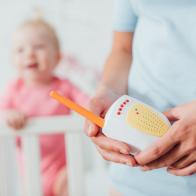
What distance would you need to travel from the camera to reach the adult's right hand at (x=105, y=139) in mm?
604

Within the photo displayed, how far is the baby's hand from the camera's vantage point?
1017mm

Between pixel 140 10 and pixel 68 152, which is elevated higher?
pixel 140 10

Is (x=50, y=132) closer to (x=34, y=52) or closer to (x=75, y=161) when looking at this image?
(x=75, y=161)

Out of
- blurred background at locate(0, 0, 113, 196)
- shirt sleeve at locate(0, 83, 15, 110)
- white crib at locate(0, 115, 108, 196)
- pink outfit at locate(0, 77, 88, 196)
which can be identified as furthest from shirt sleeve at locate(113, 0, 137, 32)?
blurred background at locate(0, 0, 113, 196)

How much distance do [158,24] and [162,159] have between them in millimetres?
193

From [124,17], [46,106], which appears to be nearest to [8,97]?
[46,106]

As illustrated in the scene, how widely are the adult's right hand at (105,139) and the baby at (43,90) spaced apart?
696mm

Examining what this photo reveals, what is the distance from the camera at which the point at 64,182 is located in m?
1.37

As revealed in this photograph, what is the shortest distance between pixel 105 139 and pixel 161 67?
0.44 ft

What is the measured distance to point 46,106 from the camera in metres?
1.42

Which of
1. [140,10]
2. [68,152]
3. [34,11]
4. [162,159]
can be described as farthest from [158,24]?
[34,11]

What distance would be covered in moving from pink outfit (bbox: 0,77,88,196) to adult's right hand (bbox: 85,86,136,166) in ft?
2.22

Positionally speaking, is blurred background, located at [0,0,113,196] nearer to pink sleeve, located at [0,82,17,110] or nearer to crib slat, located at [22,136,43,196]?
pink sleeve, located at [0,82,17,110]

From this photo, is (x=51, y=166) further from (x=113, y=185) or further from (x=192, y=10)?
(x=192, y=10)
